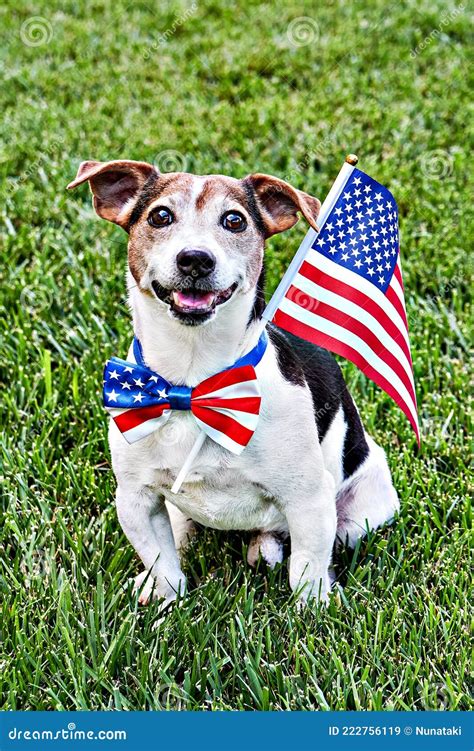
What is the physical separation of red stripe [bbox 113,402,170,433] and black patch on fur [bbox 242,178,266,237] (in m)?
0.64

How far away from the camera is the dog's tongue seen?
270 centimetres

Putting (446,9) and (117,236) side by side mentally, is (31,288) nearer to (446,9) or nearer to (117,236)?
(117,236)

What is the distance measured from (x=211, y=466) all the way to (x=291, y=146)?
362 centimetres

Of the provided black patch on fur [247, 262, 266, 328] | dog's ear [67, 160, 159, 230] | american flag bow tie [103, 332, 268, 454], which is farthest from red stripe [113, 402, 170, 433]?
dog's ear [67, 160, 159, 230]

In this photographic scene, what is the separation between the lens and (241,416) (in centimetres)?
286

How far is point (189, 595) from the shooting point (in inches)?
128

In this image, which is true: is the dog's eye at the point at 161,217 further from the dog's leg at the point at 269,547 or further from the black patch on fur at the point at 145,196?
the dog's leg at the point at 269,547

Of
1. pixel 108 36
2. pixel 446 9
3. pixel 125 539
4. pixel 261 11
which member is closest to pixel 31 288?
pixel 125 539

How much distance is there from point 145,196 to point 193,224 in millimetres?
276

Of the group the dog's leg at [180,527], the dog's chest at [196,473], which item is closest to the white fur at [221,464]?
the dog's chest at [196,473]

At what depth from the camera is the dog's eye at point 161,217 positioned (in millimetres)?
2816

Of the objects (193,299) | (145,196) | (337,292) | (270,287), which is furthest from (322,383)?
(270,287)

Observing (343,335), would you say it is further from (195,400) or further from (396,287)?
(195,400)

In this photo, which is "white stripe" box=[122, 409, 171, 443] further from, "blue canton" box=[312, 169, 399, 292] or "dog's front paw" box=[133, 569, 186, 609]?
"blue canton" box=[312, 169, 399, 292]
